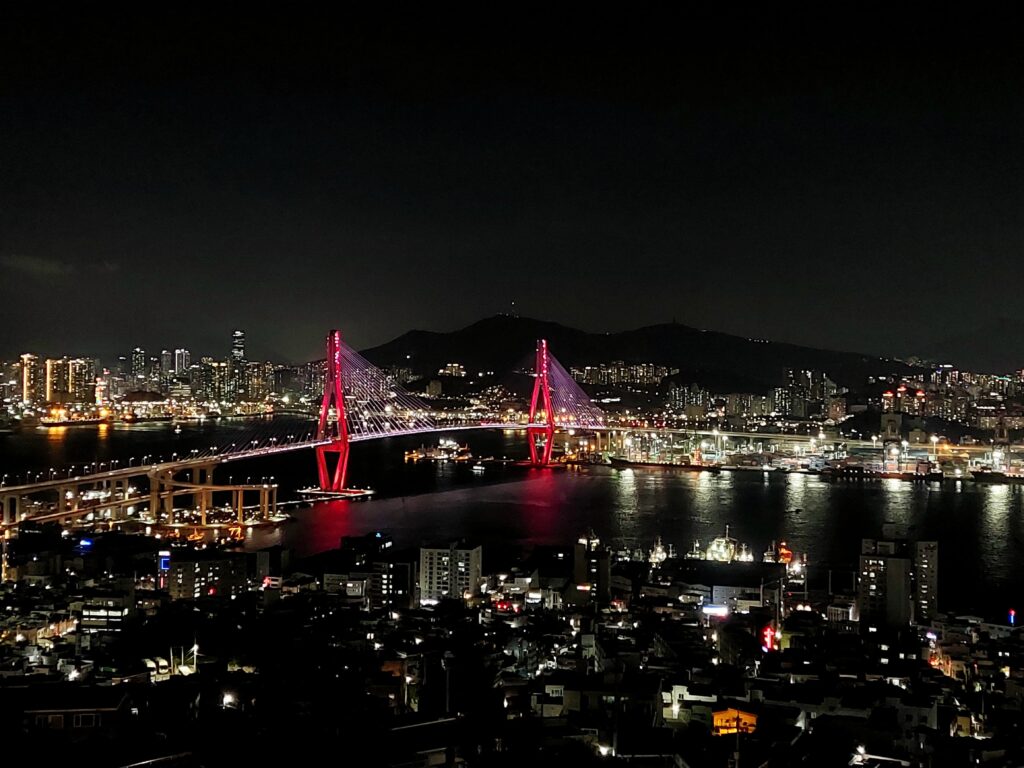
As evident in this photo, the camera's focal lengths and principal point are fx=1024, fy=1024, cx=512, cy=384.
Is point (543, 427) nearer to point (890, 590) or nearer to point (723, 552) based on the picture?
point (723, 552)

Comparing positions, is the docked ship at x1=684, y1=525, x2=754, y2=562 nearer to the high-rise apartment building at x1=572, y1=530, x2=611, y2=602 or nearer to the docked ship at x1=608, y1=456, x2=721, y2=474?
the high-rise apartment building at x1=572, y1=530, x2=611, y2=602

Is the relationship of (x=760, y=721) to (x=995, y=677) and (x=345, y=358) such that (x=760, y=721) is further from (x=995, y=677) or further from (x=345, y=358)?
(x=345, y=358)

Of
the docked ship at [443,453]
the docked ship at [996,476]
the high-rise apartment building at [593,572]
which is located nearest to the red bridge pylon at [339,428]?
the docked ship at [443,453]

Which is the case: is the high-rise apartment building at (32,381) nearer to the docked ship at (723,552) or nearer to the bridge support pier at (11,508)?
the bridge support pier at (11,508)

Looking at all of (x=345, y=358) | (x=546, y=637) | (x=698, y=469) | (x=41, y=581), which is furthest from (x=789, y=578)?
(x=698, y=469)

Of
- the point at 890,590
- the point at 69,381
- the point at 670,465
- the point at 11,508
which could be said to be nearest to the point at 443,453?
the point at 670,465
